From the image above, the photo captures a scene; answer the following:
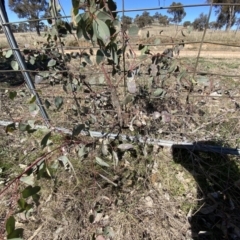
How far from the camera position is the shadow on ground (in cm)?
105

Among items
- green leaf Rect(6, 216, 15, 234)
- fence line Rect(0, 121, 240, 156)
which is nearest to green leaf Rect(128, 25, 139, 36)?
fence line Rect(0, 121, 240, 156)

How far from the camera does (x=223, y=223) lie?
1.07 meters

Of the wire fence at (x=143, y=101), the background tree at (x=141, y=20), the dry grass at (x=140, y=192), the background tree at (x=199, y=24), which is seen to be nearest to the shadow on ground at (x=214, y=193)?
the dry grass at (x=140, y=192)

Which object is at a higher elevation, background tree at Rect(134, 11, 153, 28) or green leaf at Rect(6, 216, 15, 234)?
background tree at Rect(134, 11, 153, 28)

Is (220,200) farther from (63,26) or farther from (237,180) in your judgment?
(63,26)

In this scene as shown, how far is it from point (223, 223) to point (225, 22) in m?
27.3

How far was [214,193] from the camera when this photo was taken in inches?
47.5

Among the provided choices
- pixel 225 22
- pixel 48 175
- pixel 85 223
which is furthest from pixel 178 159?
pixel 225 22

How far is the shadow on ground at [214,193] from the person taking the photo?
1050mm

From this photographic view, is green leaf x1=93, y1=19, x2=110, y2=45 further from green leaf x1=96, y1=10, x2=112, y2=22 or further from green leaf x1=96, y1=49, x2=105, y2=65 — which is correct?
green leaf x1=96, y1=49, x2=105, y2=65

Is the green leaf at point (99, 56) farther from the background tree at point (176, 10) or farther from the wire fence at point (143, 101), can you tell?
the background tree at point (176, 10)

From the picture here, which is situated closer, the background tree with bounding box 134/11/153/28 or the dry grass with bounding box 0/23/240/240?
the dry grass with bounding box 0/23/240/240

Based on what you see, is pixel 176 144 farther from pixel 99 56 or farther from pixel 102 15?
pixel 102 15

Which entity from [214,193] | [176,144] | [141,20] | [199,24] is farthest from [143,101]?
[199,24]
